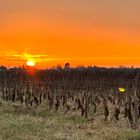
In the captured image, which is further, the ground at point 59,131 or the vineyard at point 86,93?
the vineyard at point 86,93

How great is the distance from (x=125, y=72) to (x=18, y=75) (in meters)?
14.1

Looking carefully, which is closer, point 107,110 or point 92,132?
point 92,132

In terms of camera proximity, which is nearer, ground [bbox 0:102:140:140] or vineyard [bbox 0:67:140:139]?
ground [bbox 0:102:140:140]

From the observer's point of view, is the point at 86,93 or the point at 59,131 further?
the point at 86,93

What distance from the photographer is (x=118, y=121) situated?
19.5 meters

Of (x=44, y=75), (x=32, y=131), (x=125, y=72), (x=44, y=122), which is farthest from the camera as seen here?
(x=44, y=75)

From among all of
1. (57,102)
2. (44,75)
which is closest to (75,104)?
(57,102)

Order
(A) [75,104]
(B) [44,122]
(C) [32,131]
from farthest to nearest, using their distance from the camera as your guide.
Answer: (A) [75,104] → (B) [44,122] → (C) [32,131]

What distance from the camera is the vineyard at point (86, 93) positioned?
20.5 meters

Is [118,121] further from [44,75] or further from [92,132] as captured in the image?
[44,75]

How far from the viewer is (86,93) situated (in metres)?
26.0

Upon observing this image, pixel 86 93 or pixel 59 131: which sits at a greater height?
pixel 86 93

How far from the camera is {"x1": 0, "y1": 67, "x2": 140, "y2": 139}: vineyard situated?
20516 millimetres

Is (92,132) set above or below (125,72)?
below
